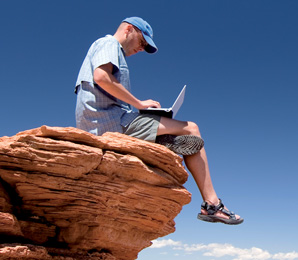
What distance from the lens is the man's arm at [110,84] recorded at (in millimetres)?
7719

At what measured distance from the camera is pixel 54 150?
705 centimetres

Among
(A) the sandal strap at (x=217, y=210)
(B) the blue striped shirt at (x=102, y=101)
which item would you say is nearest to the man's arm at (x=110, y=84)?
(B) the blue striped shirt at (x=102, y=101)

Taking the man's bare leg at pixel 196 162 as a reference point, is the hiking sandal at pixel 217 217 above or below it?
below

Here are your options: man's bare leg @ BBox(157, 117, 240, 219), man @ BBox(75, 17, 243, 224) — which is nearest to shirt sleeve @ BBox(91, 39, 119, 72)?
man @ BBox(75, 17, 243, 224)

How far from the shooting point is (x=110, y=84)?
25.3 ft

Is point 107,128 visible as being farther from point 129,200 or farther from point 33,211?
point 33,211

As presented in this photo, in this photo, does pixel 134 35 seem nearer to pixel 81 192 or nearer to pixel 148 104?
pixel 148 104

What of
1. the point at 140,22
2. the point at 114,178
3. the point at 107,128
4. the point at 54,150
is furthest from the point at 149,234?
the point at 140,22

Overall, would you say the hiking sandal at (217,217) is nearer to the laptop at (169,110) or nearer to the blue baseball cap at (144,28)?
the laptop at (169,110)

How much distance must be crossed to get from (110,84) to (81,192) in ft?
6.90

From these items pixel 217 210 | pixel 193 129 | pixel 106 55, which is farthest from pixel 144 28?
pixel 217 210

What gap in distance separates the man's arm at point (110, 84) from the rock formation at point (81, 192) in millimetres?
738

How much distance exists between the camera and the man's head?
27.7ft

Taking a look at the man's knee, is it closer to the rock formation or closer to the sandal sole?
the rock formation
